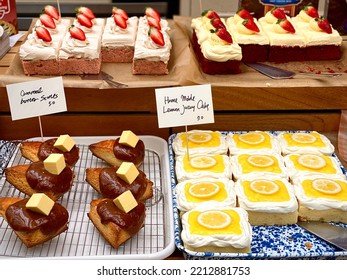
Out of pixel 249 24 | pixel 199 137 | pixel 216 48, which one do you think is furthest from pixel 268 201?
pixel 249 24

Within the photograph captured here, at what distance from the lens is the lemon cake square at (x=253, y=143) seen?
229 centimetres

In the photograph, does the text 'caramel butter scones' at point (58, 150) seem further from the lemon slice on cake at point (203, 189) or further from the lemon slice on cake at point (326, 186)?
the lemon slice on cake at point (326, 186)

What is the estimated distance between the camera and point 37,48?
102 inches

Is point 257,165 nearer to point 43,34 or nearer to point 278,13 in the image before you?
point 278,13

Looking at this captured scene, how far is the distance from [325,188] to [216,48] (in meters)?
0.96

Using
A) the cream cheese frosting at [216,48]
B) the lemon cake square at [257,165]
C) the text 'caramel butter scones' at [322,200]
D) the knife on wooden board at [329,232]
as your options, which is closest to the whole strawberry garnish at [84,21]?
the cream cheese frosting at [216,48]

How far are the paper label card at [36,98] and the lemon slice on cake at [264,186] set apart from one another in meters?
0.88

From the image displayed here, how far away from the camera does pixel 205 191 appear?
1987 millimetres

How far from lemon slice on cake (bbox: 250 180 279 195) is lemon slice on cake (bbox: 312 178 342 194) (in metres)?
0.16

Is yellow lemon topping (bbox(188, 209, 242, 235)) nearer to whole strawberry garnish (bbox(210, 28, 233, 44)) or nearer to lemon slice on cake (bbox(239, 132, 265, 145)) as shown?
lemon slice on cake (bbox(239, 132, 265, 145))

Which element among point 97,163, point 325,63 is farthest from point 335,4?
point 97,163

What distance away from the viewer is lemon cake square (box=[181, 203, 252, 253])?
5.69 ft
